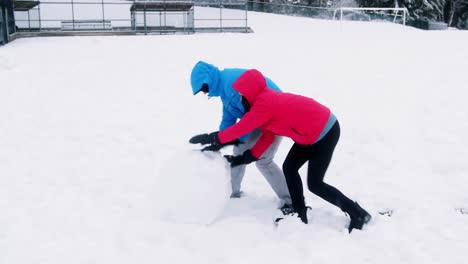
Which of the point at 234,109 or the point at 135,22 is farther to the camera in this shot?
the point at 135,22

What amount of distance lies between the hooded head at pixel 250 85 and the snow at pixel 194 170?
674 mm

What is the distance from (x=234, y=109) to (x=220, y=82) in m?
0.25

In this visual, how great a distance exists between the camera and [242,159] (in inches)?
185

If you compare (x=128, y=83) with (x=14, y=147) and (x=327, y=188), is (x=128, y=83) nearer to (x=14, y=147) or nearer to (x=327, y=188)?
(x=14, y=147)

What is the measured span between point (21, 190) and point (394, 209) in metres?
3.56

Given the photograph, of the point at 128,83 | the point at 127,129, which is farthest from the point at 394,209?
the point at 128,83

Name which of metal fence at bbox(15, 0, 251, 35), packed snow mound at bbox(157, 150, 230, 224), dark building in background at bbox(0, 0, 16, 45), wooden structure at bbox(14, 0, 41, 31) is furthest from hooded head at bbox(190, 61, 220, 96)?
wooden structure at bbox(14, 0, 41, 31)

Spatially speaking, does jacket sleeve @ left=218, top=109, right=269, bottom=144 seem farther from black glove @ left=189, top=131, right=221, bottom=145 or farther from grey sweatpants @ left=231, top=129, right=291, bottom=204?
grey sweatpants @ left=231, top=129, right=291, bottom=204

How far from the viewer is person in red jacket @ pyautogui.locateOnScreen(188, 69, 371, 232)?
429 centimetres

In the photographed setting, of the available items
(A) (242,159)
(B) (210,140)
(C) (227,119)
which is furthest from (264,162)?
(B) (210,140)

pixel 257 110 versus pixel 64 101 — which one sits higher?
pixel 257 110

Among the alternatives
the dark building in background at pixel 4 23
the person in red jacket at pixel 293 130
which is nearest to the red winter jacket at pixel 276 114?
the person in red jacket at pixel 293 130

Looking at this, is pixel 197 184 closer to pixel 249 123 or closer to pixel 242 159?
pixel 242 159

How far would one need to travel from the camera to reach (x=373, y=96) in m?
9.86
